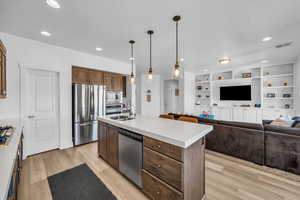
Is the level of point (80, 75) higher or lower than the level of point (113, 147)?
higher

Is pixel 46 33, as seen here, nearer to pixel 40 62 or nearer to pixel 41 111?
pixel 40 62

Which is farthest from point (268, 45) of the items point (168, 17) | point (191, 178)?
point (191, 178)

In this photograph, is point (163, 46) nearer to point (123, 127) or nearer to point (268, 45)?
point (123, 127)

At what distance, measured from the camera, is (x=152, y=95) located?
7.36 metres

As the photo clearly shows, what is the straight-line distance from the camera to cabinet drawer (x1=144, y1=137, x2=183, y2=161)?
1.34 metres

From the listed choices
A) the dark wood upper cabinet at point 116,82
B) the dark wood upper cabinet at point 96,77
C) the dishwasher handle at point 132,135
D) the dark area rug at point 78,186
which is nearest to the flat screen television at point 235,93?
the dark wood upper cabinet at point 116,82

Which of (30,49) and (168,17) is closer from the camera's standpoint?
(168,17)

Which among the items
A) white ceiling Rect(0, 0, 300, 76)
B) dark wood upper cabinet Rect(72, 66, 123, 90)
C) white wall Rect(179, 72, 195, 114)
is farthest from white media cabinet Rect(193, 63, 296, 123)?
dark wood upper cabinet Rect(72, 66, 123, 90)

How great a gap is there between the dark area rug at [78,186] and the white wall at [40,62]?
4.65 feet

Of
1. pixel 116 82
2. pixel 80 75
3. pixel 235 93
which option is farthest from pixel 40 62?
pixel 235 93

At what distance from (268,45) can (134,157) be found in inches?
174

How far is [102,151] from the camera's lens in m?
2.74

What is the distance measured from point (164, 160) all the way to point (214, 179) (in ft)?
4.30

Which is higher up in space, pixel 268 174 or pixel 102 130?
pixel 102 130
